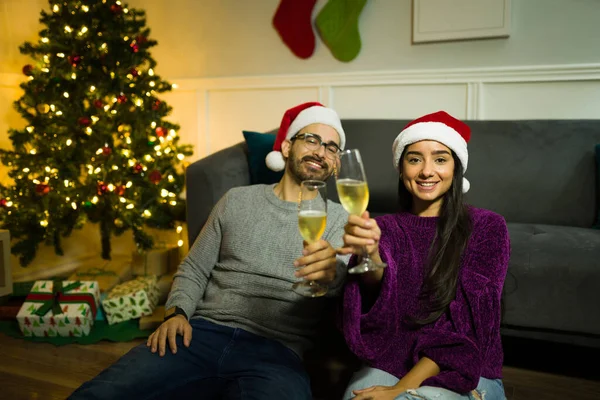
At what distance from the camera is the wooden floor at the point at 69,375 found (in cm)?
207

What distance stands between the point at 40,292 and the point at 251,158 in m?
1.26

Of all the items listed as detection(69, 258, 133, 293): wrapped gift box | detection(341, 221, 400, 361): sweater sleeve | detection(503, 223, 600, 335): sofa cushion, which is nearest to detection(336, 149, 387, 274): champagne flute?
detection(341, 221, 400, 361): sweater sleeve

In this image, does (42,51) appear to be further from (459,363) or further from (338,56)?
(459,363)

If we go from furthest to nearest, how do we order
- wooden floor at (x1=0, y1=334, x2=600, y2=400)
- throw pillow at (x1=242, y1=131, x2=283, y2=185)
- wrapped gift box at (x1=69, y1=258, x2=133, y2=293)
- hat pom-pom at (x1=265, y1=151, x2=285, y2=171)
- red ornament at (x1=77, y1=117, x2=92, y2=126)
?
red ornament at (x1=77, y1=117, x2=92, y2=126) < wrapped gift box at (x1=69, y1=258, x2=133, y2=293) < throw pillow at (x1=242, y1=131, x2=283, y2=185) < hat pom-pom at (x1=265, y1=151, x2=285, y2=171) < wooden floor at (x1=0, y1=334, x2=600, y2=400)

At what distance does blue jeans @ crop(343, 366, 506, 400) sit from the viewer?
130 cm

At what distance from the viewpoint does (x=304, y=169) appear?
1916 millimetres

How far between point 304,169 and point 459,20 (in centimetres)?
185

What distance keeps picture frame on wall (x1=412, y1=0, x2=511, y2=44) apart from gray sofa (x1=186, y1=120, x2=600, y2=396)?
641 mm

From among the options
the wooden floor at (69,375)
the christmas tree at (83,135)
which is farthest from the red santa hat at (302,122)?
the christmas tree at (83,135)

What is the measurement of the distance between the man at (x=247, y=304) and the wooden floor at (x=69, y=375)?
0.81 metres

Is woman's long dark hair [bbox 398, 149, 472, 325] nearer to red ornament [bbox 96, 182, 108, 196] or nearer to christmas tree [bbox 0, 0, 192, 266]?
christmas tree [bbox 0, 0, 192, 266]

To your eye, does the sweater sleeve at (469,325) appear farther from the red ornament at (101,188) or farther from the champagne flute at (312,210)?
the red ornament at (101,188)

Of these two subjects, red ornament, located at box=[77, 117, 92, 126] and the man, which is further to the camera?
red ornament, located at box=[77, 117, 92, 126]

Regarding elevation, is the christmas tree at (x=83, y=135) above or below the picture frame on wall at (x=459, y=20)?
below
